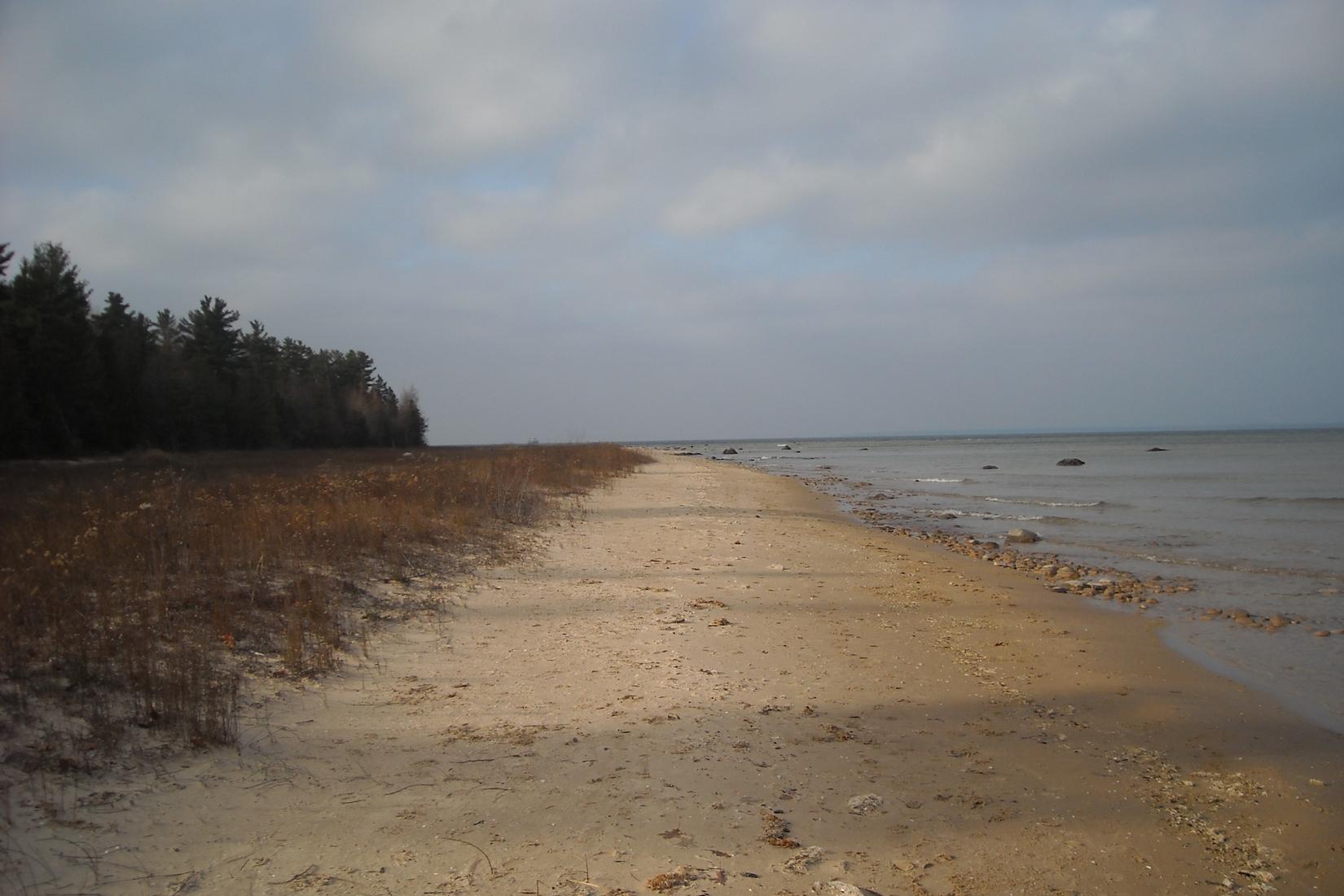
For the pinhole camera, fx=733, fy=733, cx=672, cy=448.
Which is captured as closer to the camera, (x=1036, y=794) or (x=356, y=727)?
(x=1036, y=794)

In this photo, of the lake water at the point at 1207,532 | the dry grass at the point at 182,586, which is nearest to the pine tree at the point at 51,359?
the dry grass at the point at 182,586

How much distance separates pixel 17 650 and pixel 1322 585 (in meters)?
15.4

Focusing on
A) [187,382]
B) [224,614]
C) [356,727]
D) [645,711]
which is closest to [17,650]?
[224,614]

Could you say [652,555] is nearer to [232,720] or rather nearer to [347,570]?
[347,570]

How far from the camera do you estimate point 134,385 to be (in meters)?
39.8

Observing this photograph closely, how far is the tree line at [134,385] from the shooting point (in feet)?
106

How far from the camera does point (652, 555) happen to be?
12.0 meters

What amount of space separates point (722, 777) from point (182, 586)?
5426 millimetres

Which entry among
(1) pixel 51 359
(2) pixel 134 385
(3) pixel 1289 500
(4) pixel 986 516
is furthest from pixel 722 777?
(2) pixel 134 385

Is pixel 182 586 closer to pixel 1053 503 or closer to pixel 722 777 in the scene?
pixel 722 777

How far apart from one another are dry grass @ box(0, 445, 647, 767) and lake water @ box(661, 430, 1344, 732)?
8169mm

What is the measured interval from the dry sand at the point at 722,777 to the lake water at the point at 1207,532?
1.15 m

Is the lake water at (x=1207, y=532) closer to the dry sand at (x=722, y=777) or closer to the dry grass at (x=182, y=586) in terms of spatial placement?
the dry sand at (x=722, y=777)

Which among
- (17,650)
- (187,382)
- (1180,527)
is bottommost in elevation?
(1180,527)
